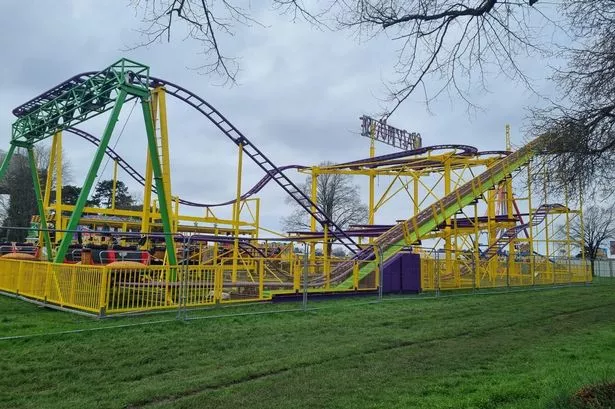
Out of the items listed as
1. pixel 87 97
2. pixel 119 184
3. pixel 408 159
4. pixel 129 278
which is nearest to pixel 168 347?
pixel 129 278

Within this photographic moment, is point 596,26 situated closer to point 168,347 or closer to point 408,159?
point 168,347

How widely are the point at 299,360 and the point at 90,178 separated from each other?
997 centimetres

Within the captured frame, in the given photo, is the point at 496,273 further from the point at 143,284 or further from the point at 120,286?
the point at 120,286

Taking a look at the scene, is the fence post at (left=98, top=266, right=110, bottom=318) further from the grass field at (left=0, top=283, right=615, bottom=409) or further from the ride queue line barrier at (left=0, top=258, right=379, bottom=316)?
the grass field at (left=0, top=283, right=615, bottom=409)

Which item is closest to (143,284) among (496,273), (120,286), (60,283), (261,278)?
(120,286)

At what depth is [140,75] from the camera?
55.1 ft

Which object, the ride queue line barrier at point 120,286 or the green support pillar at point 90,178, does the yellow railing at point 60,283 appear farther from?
the green support pillar at point 90,178

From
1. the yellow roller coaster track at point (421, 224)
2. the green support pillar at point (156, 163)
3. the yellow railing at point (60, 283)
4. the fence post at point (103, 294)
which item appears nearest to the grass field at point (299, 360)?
the fence post at point (103, 294)

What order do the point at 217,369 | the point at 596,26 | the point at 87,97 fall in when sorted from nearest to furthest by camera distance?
the point at 217,369 → the point at 596,26 → the point at 87,97

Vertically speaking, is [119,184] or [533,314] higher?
→ [119,184]

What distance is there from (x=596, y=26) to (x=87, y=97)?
1594cm

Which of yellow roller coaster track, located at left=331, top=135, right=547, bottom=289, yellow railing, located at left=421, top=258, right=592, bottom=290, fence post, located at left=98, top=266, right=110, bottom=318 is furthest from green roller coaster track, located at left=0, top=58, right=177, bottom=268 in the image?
yellow railing, located at left=421, top=258, right=592, bottom=290

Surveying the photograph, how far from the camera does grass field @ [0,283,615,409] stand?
18.8ft

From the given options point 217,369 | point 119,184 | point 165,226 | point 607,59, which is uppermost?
point 119,184
